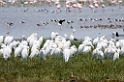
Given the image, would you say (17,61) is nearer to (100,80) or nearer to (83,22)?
(100,80)

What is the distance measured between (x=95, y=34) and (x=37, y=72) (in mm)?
11664

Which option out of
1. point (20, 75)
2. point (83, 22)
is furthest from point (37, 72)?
point (83, 22)

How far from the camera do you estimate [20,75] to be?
39.6ft

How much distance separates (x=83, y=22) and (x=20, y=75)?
63.8 ft

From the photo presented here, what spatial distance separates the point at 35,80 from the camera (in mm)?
11242

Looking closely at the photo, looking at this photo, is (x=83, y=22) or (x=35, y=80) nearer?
(x=35, y=80)

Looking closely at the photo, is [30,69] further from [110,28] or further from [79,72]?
[110,28]

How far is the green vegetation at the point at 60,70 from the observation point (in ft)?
38.0

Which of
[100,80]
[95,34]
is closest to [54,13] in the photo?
[95,34]

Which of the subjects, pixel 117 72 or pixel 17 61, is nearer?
pixel 117 72

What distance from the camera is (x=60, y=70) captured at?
12.7 meters

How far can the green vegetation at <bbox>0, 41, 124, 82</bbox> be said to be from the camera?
1157cm

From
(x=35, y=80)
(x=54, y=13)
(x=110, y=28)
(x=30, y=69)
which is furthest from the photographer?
(x=54, y=13)

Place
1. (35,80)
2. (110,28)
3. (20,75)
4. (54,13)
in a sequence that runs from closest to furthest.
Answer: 1. (35,80)
2. (20,75)
3. (110,28)
4. (54,13)
